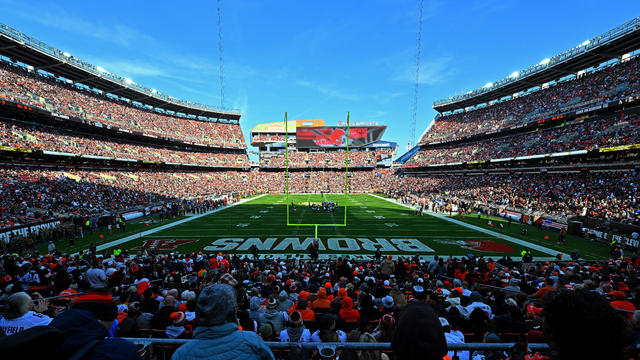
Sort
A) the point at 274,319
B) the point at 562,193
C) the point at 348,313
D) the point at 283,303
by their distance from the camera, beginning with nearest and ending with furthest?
the point at 274,319 → the point at 348,313 → the point at 283,303 → the point at 562,193

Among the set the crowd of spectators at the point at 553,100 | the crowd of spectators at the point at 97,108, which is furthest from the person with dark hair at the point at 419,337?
the crowd of spectators at the point at 97,108

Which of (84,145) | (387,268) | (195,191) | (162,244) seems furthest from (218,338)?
(195,191)

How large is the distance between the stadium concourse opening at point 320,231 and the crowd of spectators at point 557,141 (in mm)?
288

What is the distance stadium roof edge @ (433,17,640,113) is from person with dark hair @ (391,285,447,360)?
4711 centimetres

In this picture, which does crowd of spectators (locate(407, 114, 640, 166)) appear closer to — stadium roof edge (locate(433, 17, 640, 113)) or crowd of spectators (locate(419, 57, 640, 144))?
crowd of spectators (locate(419, 57, 640, 144))

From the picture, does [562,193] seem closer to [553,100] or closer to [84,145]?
[553,100]

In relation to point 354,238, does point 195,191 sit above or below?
above

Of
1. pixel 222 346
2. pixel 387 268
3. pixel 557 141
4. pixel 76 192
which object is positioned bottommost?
pixel 387 268

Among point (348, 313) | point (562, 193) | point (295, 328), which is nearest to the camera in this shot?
point (295, 328)

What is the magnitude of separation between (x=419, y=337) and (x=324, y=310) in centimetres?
470

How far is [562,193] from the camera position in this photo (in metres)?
26.7

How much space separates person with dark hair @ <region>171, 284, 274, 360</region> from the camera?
151cm

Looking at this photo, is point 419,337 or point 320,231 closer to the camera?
point 419,337

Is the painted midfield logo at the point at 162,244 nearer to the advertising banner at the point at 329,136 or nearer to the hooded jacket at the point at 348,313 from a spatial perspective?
the hooded jacket at the point at 348,313
